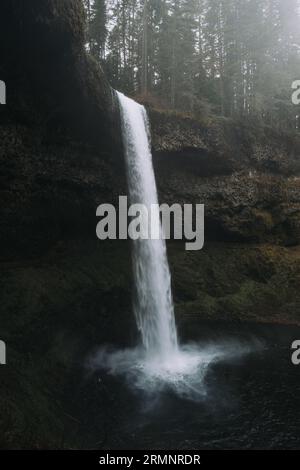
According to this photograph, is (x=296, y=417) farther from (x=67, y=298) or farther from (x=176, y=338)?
(x=67, y=298)

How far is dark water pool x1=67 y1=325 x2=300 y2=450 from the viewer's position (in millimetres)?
8125

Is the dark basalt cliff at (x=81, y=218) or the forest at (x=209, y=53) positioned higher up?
the forest at (x=209, y=53)

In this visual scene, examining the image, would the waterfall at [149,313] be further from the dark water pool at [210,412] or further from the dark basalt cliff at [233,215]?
the dark basalt cliff at [233,215]

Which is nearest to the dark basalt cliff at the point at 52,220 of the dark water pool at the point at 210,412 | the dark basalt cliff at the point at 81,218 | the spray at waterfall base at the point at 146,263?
the dark basalt cliff at the point at 81,218

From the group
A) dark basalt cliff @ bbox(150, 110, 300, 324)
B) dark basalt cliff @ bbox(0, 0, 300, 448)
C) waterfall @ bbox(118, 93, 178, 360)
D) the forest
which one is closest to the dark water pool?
dark basalt cliff @ bbox(0, 0, 300, 448)

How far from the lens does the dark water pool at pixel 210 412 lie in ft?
26.7

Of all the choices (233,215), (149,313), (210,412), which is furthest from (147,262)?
(210,412)

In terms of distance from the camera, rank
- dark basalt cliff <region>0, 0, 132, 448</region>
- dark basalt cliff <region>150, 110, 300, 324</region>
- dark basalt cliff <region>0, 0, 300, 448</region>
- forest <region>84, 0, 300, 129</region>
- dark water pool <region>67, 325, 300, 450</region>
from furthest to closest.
Result: forest <region>84, 0, 300, 129</region>
dark basalt cliff <region>150, 110, 300, 324</region>
dark basalt cliff <region>0, 0, 300, 448</region>
dark basalt cliff <region>0, 0, 132, 448</region>
dark water pool <region>67, 325, 300, 450</region>

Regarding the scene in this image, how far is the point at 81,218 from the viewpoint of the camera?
14906 mm

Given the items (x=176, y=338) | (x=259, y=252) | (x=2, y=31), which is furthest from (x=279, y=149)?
(x=2, y=31)

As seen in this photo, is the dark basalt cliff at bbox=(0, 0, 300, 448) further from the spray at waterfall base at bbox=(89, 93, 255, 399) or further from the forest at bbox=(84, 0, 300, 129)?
the forest at bbox=(84, 0, 300, 129)

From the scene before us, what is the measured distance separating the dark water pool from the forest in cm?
1759

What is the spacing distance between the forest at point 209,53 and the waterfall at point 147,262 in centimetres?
1031

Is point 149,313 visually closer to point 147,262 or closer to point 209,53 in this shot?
point 147,262
